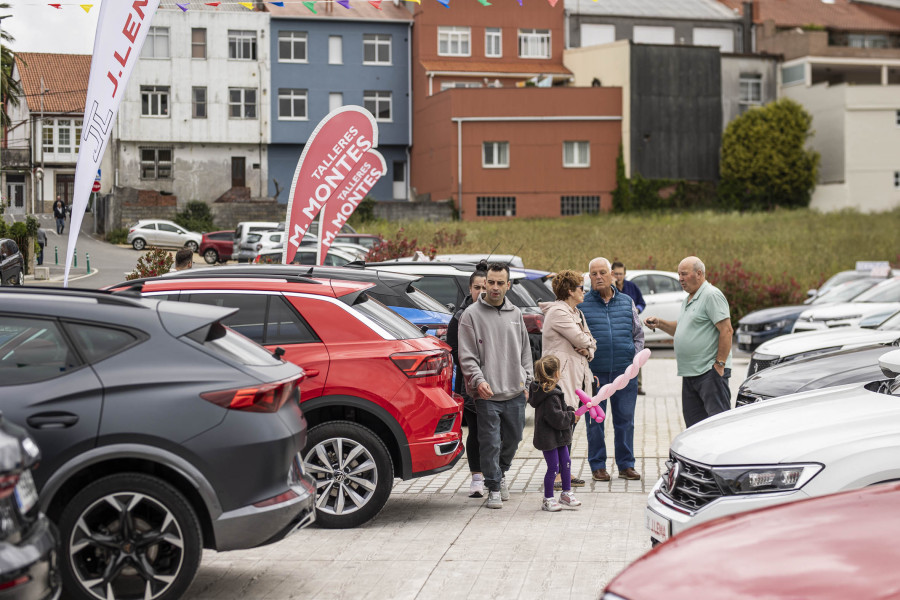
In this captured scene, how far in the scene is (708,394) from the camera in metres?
9.72

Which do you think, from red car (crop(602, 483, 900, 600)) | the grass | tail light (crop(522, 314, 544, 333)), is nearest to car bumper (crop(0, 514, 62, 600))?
red car (crop(602, 483, 900, 600))

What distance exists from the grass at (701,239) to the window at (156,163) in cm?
1542

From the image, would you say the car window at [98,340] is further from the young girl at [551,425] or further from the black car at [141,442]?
the young girl at [551,425]

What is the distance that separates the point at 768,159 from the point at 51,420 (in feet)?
172

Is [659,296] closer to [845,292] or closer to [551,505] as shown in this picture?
[845,292]

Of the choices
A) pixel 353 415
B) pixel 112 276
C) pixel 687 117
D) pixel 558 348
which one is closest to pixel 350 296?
pixel 353 415

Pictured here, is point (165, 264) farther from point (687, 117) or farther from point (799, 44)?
point (799, 44)

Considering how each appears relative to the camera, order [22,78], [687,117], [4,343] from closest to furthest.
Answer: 1. [4,343]
2. [687,117]
3. [22,78]

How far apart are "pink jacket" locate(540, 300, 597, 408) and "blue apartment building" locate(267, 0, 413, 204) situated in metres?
51.0

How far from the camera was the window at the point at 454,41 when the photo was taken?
59969 millimetres

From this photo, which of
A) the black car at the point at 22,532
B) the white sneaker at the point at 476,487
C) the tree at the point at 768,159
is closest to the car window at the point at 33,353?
the black car at the point at 22,532

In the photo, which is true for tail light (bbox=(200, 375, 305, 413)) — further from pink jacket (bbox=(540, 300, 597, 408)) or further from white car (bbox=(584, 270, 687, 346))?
white car (bbox=(584, 270, 687, 346))

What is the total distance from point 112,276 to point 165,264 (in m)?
14.5

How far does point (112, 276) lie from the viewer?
100 feet
